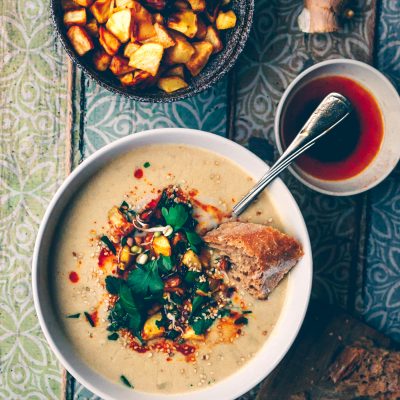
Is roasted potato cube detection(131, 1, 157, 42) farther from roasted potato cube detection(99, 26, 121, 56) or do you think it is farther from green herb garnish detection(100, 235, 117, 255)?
green herb garnish detection(100, 235, 117, 255)

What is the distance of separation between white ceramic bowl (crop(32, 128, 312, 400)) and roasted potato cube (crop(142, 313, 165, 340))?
0.59 feet

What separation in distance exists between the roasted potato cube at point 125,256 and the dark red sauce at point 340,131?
55cm

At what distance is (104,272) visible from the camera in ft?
4.83

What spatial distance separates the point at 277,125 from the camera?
149 cm

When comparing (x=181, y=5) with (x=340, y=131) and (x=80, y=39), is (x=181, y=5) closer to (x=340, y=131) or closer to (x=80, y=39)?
(x=80, y=39)

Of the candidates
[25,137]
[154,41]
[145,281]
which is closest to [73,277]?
[145,281]

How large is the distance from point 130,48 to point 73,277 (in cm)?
64

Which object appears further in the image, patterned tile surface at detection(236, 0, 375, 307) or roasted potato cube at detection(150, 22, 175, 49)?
patterned tile surface at detection(236, 0, 375, 307)

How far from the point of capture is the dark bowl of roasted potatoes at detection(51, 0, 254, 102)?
1.35 meters

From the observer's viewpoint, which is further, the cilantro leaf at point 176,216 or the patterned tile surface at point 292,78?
the patterned tile surface at point 292,78

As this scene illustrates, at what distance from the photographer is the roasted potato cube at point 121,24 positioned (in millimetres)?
1316

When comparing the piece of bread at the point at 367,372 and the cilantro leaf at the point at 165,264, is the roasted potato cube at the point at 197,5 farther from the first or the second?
the piece of bread at the point at 367,372

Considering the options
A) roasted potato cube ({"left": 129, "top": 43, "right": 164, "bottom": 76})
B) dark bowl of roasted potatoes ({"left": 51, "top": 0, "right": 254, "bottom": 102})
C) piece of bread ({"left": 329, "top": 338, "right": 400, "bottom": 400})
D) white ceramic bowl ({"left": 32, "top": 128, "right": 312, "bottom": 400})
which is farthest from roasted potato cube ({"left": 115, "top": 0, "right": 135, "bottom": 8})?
piece of bread ({"left": 329, "top": 338, "right": 400, "bottom": 400})

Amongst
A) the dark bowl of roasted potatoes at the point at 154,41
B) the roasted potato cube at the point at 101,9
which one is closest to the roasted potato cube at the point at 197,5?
the dark bowl of roasted potatoes at the point at 154,41
